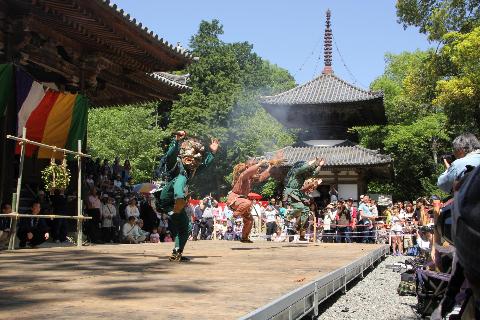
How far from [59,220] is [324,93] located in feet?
55.6

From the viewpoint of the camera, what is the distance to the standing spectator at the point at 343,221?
1702 cm

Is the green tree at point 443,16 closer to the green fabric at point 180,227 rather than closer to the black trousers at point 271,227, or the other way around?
the black trousers at point 271,227

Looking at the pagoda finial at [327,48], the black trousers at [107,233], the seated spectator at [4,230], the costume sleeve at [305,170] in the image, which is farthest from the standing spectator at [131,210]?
the pagoda finial at [327,48]

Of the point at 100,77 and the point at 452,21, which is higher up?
the point at 452,21

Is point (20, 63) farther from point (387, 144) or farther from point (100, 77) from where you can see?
point (387, 144)

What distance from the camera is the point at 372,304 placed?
256 inches

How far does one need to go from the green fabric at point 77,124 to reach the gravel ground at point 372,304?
23.2 feet

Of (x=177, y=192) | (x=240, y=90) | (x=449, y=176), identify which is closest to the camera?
(x=449, y=176)

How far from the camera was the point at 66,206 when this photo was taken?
12.4m

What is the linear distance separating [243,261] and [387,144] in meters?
33.2

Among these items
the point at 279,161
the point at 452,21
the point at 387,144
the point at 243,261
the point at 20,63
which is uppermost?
the point at 452,21

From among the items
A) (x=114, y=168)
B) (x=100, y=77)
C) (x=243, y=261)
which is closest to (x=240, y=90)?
(x=114, y=168)

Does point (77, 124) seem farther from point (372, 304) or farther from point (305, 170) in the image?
point (372, 304)

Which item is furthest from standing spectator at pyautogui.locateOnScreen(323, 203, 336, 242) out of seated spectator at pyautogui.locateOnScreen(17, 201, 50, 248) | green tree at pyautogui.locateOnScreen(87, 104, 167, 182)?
green tree at pyautogui.locateOnScreen(87, 104, 167, 182)
